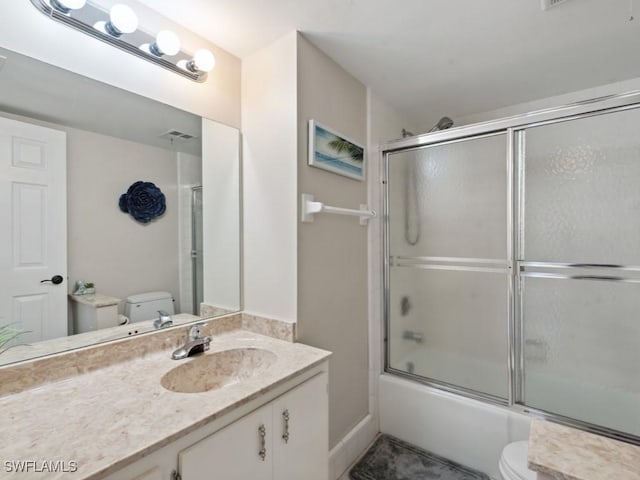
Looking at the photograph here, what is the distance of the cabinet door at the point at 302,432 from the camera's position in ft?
3.53

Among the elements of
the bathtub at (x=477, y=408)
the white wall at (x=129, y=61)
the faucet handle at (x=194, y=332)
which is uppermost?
the white wall at (x=129, y=61)

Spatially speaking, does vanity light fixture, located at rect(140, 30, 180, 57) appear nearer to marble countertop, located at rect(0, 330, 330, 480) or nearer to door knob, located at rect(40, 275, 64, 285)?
door knob, located at rect(40, 275, 64, 285)

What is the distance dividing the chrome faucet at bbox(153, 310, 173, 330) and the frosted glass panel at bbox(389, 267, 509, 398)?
141 centimetres

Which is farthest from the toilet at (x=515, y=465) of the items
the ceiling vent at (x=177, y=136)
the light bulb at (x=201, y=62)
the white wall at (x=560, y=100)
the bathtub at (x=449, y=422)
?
the light bulb at (x=201, y=62)

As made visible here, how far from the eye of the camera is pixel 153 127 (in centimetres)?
135

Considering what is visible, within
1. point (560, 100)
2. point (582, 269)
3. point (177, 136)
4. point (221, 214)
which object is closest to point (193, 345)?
point (221, 214)

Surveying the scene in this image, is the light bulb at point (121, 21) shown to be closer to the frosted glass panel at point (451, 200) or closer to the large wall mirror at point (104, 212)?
the large wall mirror at point (104, 212)

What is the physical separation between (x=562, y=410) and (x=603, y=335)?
0.46 metres

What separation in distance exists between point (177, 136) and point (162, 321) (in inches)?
33.1

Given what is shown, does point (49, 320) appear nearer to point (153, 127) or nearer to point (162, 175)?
point (162, 175)

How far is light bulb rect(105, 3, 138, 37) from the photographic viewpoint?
1113mm

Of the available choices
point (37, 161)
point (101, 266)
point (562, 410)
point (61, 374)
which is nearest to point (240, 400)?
point (61, 374)

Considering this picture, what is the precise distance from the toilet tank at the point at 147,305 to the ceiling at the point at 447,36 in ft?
3.98

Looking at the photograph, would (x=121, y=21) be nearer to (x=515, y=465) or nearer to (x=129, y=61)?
(x=129, y=61)
